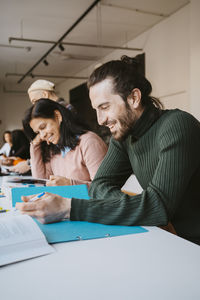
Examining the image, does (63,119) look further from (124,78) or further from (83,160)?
(124,78)

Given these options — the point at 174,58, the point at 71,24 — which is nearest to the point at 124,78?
the point at 174,58

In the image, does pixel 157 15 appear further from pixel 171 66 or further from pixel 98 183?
pixel 98 183

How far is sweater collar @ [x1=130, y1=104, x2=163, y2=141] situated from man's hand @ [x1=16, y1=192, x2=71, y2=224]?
42 centimetres

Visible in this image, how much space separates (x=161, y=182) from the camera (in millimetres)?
1003

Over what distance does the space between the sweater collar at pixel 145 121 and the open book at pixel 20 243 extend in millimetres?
576

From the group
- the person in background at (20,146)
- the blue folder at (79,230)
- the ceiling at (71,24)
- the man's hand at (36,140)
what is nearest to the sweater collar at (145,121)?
the blue folder at (79,230)

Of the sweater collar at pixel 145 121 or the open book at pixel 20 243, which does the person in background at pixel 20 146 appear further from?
the open book at pixel 20 243

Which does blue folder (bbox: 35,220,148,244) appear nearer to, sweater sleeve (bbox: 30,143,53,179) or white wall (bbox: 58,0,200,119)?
sweater sleeve (bbox: 30,143,53,179)

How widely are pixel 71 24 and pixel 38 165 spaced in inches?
154

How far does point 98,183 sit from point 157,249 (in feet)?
2.00

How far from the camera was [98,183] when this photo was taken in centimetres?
139

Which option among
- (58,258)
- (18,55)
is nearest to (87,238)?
(58,258)

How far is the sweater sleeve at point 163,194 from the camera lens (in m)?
0.99

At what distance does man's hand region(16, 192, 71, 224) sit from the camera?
39.2 inches
